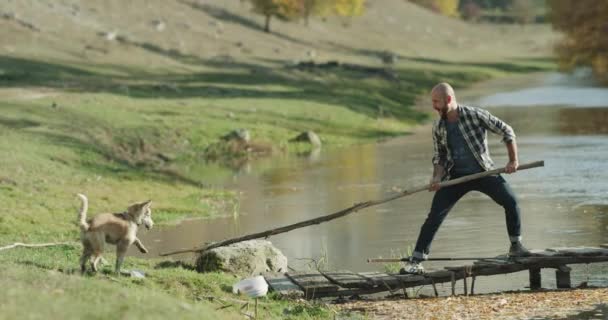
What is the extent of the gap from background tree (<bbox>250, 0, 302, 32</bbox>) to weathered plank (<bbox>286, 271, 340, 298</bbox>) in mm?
83080

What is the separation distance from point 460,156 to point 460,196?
0.62 meters

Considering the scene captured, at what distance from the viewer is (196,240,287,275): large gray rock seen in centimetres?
1827

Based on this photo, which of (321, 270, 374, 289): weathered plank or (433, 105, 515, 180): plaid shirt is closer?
(433, 105, 515, 180): plaid shirt

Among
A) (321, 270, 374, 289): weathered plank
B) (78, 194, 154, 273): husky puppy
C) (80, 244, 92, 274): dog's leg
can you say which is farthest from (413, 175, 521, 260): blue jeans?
(80, 244, 92, 274): dog's leg

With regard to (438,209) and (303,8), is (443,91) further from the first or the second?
(303,8)

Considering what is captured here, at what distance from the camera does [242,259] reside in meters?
18.4

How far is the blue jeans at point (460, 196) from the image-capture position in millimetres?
16750

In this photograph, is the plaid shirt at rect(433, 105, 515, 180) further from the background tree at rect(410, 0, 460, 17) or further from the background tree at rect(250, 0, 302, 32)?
the background tree at rect(410, 0, 460, 17)

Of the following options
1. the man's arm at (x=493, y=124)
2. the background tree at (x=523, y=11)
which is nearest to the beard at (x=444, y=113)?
the man's arm at (x=493, y=124)

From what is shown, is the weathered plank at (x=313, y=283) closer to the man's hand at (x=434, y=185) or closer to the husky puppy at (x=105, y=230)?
the man's hand at (x=434, y=185)

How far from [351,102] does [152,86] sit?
1024 cm

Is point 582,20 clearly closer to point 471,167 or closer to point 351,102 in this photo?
point 351,102

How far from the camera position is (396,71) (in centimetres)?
8700

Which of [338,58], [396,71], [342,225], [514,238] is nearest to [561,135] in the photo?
[342,225]
